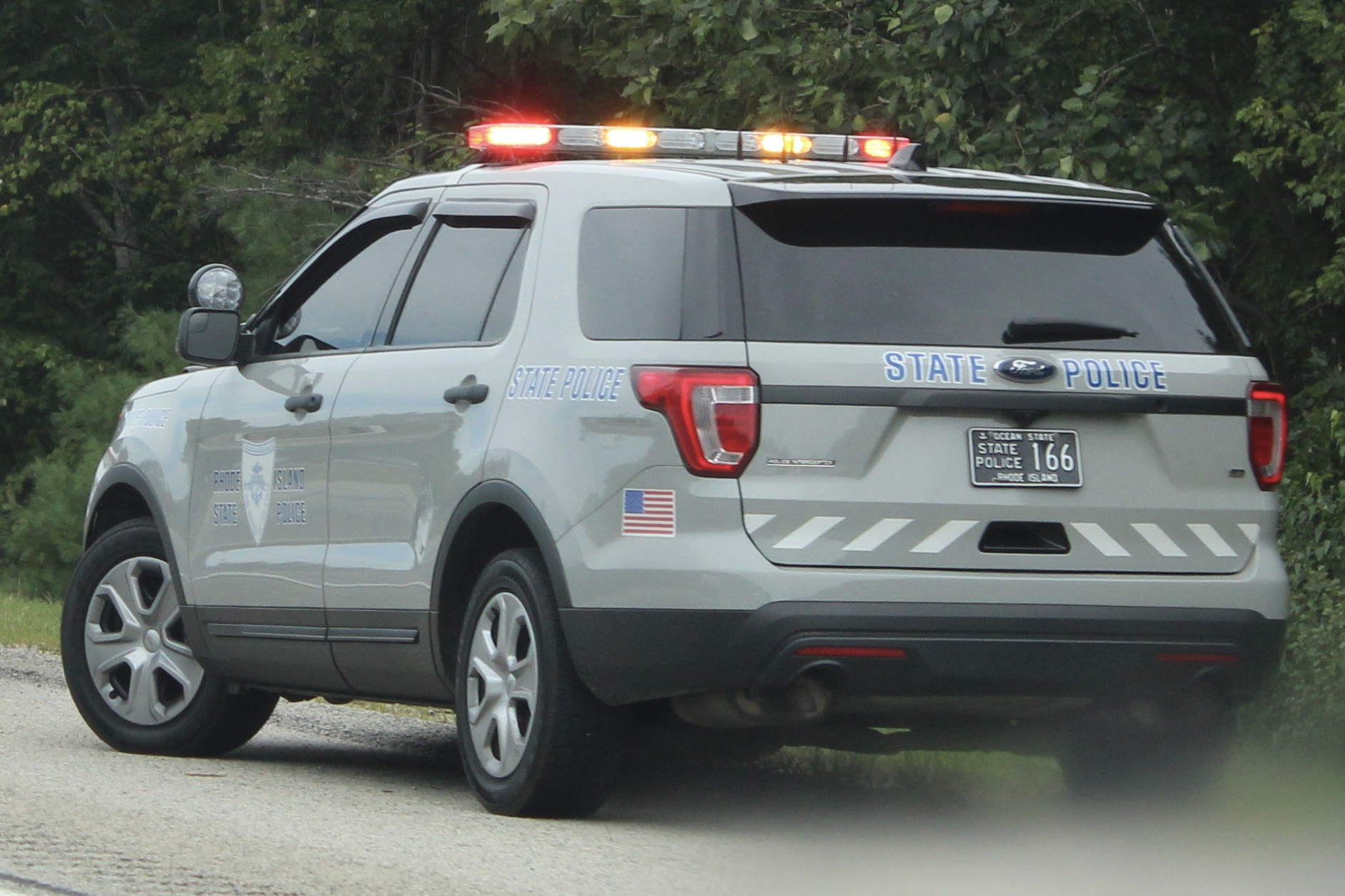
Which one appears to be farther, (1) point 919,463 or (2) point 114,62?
(2) point 114,62

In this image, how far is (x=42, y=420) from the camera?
3528 cm

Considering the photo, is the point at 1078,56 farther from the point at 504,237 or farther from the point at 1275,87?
the point at 504,237

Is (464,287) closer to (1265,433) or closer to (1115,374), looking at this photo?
(1115,374)

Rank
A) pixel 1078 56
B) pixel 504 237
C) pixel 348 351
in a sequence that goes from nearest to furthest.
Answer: pixel 504 237, pixel 348 351, pixel 1078 56

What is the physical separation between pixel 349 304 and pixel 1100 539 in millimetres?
2783

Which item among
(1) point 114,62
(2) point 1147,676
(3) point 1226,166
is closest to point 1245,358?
(2) point 1147,676

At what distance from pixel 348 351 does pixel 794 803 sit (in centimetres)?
199

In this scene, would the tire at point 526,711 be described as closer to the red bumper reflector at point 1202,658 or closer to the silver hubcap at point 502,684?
the silver hubcap at point 502,684

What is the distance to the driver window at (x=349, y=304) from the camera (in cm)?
761

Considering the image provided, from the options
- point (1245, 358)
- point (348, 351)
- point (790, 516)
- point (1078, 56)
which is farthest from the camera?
point (1078, 56)

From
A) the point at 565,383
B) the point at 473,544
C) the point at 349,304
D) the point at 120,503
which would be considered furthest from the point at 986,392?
the point at 120,503

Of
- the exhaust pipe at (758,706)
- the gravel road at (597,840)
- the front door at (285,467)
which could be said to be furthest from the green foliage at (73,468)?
the exhaust pipe at (758,706)

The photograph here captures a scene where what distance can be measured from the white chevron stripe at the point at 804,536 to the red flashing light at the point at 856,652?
0.25 m

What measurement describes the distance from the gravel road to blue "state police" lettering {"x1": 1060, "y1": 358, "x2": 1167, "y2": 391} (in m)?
1.18
